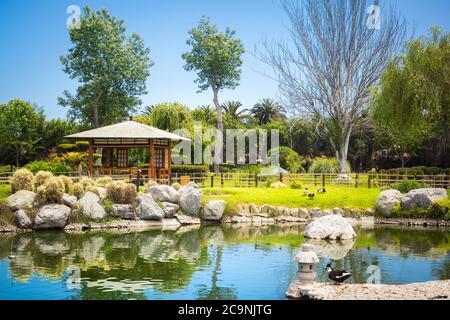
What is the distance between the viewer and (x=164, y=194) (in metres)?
23.4

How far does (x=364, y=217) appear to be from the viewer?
2372cm

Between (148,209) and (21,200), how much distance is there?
4.96 meters

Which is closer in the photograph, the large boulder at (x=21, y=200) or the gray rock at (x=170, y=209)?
the large boulder at (x=21, y=200)

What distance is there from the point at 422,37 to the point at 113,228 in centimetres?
1865

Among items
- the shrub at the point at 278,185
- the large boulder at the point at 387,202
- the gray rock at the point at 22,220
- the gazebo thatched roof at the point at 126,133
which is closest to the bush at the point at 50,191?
the gray rock at the point at 22,220

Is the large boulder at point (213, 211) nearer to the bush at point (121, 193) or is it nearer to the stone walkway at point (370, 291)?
the bush at point (121, 193)

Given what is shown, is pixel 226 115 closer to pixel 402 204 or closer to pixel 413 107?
pixel 413 107

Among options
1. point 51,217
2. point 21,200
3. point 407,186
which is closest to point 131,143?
point 21,200

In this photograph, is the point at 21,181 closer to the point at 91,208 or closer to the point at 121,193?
the point at 91,208

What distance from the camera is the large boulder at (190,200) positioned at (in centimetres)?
2347

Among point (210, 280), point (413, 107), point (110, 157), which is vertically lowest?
point (210, 280)

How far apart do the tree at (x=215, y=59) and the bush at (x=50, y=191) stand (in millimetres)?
21812

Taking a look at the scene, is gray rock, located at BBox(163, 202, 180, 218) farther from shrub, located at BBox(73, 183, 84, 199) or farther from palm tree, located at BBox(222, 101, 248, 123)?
palm tree, located at BBox(222, 101, 248, 123)
